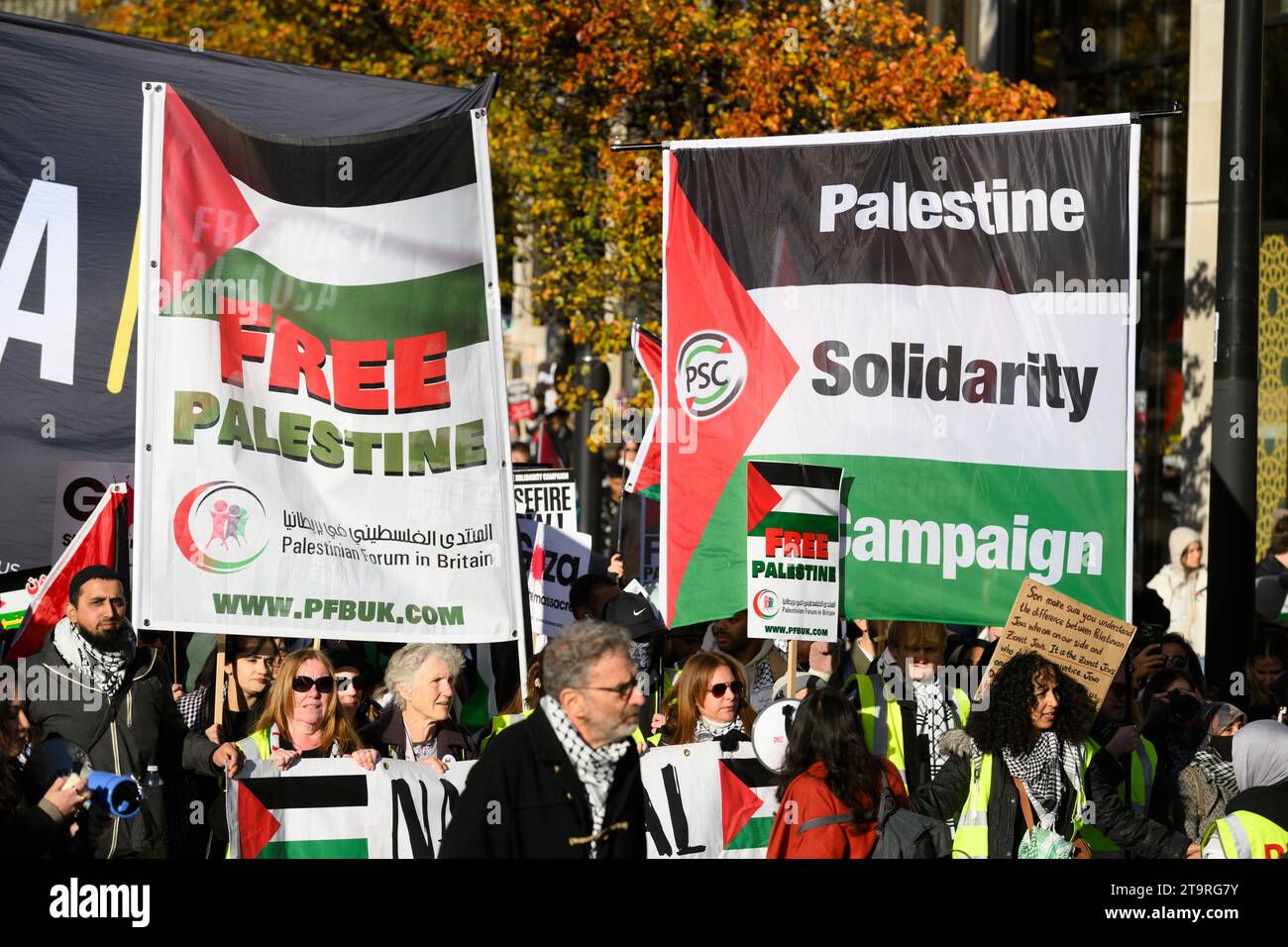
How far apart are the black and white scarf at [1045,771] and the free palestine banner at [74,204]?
3.55 metres

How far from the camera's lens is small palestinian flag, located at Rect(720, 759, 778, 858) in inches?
269

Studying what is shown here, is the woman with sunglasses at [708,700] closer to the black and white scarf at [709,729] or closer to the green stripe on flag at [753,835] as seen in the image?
the black and white scarf at [709,729]

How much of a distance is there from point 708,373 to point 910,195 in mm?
1197

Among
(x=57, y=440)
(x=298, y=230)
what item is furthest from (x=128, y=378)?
(x=298, y=230)

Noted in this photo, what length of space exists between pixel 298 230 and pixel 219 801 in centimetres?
222

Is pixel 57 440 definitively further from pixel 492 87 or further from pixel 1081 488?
pixel 1081 488

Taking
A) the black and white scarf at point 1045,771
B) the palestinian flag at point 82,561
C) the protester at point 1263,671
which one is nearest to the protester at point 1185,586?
the protester at point 1263,671

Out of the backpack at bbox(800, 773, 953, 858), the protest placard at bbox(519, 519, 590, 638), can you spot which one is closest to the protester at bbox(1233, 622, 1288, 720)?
the backpack at bbox(800, 773, 953, 858)

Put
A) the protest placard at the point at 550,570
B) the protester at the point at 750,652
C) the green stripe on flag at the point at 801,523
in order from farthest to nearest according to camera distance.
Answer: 1. the protest placard at the point at 550,570
2. the protester at the point at 750,652
3. the green stripe on flag at the point at 801,523

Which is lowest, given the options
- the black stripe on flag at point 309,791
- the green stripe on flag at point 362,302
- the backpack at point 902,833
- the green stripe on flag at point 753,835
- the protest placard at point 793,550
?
the green stripe on flag at point 753,835

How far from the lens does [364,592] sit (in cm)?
692

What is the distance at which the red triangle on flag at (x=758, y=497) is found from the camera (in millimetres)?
7820

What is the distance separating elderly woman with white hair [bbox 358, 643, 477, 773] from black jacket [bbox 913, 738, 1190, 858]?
182 cm

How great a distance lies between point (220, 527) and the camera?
6.74 metres
